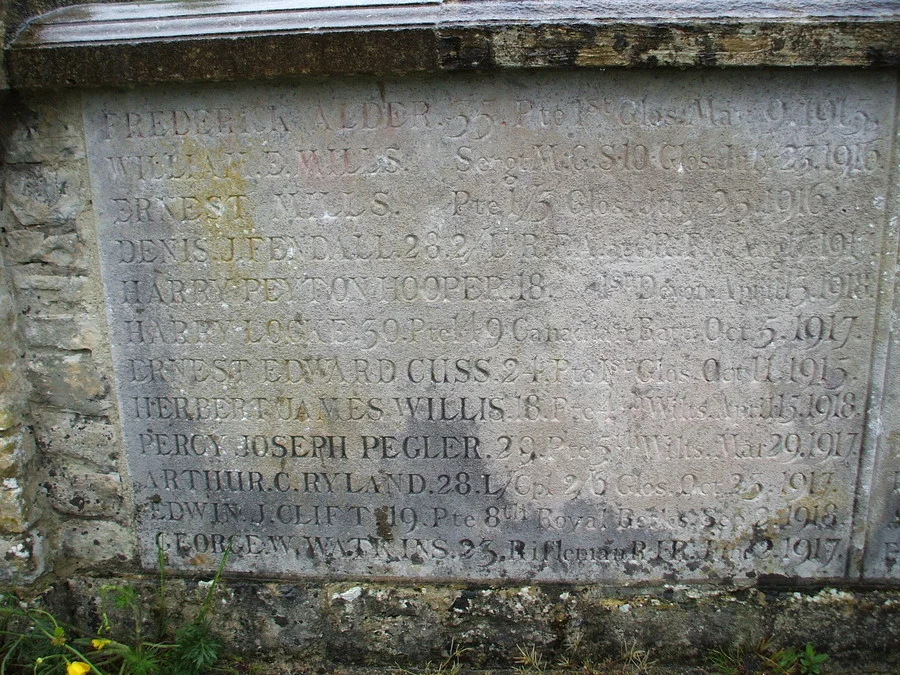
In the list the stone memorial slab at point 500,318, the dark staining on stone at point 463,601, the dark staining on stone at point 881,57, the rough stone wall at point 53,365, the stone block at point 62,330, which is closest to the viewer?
the dark staining on stone at point 881,57

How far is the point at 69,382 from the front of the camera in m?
2.42

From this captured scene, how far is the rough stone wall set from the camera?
7.43 ft

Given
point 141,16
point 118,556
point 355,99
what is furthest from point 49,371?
point 355,99

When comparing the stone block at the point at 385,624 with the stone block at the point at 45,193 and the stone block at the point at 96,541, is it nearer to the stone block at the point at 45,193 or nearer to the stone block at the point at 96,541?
the stone block at the point at 96,541

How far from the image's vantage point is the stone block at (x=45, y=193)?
2.27 m

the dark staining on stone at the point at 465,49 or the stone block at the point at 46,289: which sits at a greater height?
the dark staining on stone at the point at 465,49

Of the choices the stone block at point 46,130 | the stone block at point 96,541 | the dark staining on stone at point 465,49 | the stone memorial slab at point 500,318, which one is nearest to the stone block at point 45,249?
the stone memorial slab at point 500,318

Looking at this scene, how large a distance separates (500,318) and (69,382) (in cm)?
172

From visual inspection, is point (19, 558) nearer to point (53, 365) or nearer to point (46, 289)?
point (53, 365)

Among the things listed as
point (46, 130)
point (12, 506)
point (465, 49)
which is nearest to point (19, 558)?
point (12, 506)

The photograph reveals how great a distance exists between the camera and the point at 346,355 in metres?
2.36

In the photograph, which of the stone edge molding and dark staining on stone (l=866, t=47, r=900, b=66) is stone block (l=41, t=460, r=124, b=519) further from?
dark staining on stone (l=866, t=47, r=900, b=66)

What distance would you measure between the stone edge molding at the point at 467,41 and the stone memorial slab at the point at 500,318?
10 centimetres

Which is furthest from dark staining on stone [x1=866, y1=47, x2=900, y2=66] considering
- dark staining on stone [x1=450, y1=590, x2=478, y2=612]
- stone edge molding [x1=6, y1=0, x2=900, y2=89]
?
dark staining on stone [x1=450, y1=590, x2=478, y2=612]
